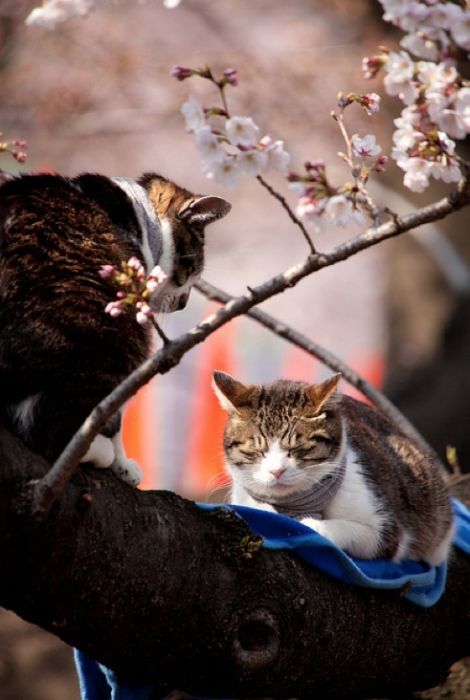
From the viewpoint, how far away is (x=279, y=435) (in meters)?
3.03

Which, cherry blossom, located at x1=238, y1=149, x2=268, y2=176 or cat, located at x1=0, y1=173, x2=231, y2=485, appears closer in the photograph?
cherry blossom, located at x1=238, y1=149, x2=268, y2=176

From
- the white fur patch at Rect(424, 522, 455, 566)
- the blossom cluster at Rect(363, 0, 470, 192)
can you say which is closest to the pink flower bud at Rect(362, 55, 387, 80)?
the blossom cluster at Rect(363, 0, 470, 192)

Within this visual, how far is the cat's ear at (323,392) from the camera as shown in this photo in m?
3.05

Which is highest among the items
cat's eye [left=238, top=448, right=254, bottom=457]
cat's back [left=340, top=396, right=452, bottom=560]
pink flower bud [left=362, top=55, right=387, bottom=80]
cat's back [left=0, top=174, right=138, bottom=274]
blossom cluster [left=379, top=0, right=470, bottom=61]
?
blossom cluster [left=379, top=0, right=470, bottom=61]

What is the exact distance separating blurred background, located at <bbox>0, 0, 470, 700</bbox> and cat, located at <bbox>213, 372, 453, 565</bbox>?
9.08 ft

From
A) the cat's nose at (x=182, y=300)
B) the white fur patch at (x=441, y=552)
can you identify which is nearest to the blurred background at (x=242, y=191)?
the white fur patch at (x=441, y=552)

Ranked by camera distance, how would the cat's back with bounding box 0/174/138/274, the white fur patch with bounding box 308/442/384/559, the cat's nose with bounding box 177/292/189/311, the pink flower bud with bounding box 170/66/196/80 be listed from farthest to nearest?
the cat's nose with bounding box 177/292/189/311
the white fur patch with bounding box 308/442/384/559
the cat's back with bounding box 0/174/138/274
the pink flower bud with bounding box 170/66/196/80

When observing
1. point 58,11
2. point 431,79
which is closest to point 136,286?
point 431,79

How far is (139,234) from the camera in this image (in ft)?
8.89

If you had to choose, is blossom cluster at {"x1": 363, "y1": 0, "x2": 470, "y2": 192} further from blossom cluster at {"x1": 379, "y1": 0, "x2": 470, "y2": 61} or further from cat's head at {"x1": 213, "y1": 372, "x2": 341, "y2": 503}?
cat's head at {"x1": 213, "y1": 372, "x2": 341, "y2": 503}

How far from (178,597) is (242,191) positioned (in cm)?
787

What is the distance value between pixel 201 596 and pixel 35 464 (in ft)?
1.58

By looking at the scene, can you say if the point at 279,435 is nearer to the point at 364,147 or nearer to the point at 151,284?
the point at 364,147

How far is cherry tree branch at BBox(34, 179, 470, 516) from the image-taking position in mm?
1867
